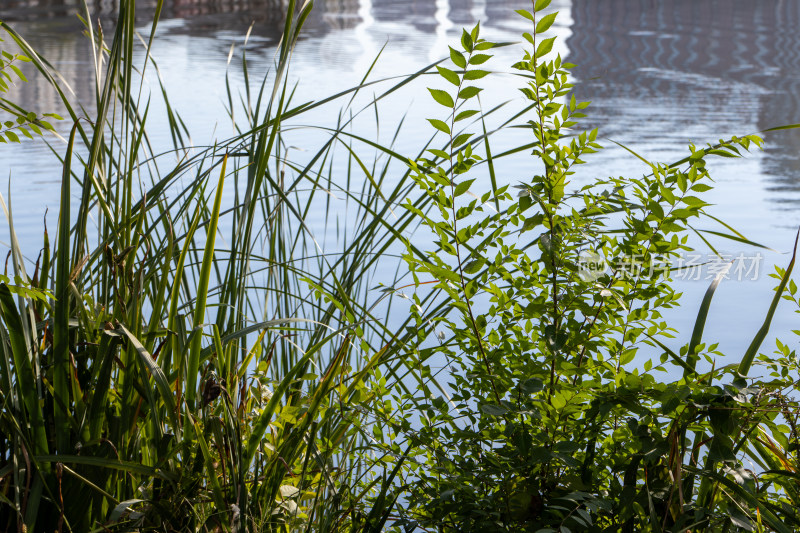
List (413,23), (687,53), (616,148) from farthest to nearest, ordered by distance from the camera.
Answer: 1. (413,23)
2. (687,53)
3. (616,148)

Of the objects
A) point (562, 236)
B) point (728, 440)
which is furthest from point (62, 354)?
point (728, 440)

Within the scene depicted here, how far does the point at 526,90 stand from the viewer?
2.57 ft

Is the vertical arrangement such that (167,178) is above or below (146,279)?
above

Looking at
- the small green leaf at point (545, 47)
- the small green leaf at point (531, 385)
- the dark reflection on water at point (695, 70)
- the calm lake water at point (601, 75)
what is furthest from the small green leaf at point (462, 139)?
the dark reflection on water at point (695, 70)

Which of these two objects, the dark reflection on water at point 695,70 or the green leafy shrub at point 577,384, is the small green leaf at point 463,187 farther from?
the dark reflection on water at point 695,70

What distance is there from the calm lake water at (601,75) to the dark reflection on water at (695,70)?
0.02 m

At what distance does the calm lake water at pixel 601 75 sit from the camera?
312 centimetres

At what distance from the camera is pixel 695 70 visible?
7.15 meters

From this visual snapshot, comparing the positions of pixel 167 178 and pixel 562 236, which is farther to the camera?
pixel 167 178

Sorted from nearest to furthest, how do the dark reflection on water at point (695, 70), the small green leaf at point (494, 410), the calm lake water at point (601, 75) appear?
the small green leaf at point (494, 410) < the calm lake water at point (601, 75) < the dark reflection on water at point (695, 70)

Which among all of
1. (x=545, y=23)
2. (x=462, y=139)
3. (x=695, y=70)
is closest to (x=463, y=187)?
(x=462, y=139)

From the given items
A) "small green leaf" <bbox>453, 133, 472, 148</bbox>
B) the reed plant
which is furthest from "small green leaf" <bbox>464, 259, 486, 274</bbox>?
"small green leaf" <bbox>453, 133, 472, 148</bbox>

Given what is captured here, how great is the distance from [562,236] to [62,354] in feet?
1.66

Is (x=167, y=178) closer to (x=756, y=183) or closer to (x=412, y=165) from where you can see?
(x=412, y=165)
